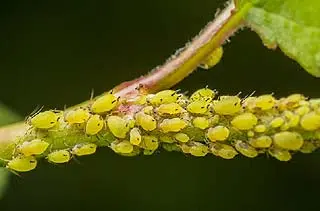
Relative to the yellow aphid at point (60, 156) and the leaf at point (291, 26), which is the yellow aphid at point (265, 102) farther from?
the yellow aphid at point (60, 156)

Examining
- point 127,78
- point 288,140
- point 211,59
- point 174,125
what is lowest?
point 288,140

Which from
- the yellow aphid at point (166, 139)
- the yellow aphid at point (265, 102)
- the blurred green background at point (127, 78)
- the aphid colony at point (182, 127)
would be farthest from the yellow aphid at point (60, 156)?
the blurred green background at point (127, 78)

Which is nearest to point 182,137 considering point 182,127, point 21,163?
point 182,127

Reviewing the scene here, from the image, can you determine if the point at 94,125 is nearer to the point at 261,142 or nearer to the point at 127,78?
the point at 261,142

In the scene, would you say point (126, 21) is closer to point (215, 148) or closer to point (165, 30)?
point (165, 30)

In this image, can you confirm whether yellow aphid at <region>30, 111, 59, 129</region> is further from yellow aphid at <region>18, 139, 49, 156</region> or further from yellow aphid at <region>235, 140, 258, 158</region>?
yellow aphid at <region>235, 140, 258, 158</region>

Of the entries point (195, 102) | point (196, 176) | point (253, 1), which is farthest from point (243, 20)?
point (196, 176)
